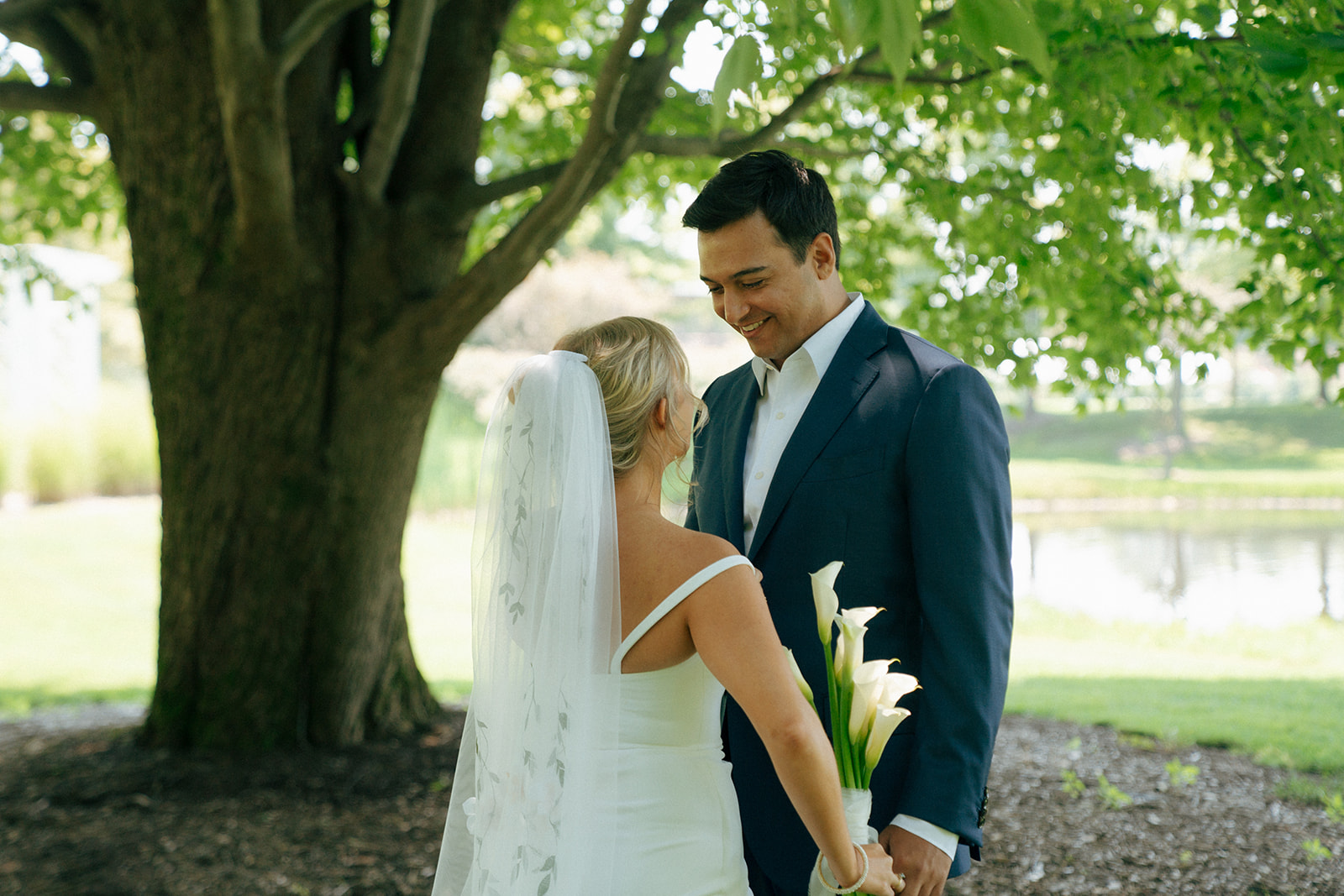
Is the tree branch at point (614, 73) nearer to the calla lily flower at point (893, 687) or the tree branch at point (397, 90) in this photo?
the tree branch at point (397, 90)

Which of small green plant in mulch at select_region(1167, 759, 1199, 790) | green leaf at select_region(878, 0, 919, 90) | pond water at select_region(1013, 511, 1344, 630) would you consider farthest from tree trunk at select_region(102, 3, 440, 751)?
pond water at select_region(1013, 511, 1344, 630)

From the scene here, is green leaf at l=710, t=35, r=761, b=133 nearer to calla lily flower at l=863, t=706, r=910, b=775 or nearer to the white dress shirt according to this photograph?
the white dress shirt

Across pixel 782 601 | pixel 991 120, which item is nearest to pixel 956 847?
pixel 782 601

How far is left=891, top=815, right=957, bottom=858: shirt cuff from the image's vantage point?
1.99 m

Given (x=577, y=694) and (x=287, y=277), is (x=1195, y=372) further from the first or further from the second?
(x=287, y=277)

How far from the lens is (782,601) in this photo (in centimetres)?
230

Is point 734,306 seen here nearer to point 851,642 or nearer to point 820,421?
point 820,421

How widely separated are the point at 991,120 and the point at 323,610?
465cm

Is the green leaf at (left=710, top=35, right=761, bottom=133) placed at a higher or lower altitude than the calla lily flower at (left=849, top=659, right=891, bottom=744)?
higher

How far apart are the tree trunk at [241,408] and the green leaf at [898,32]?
4.05 meters

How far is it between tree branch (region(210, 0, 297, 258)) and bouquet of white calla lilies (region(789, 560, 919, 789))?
11.4 feet

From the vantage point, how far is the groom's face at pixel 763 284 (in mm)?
2400

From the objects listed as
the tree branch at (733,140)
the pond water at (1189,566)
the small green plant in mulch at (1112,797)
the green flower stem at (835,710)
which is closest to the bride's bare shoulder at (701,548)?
the green flower stem at (835,710)

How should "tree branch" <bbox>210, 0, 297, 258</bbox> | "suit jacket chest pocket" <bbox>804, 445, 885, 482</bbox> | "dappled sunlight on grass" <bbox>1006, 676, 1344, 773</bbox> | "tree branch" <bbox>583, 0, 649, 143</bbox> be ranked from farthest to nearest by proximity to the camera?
"dappled sunlight on grass" <bbox>1006, 676, 1344, 773</bbox> < "tree branch" <bbox>210, 0, 297, 258</bbox> < "tree branch" <bbox>583, 0, 649, 143</bbox> < "suit jacket chest pocket" <bbox>804, 445, 885, 482</bbox>
